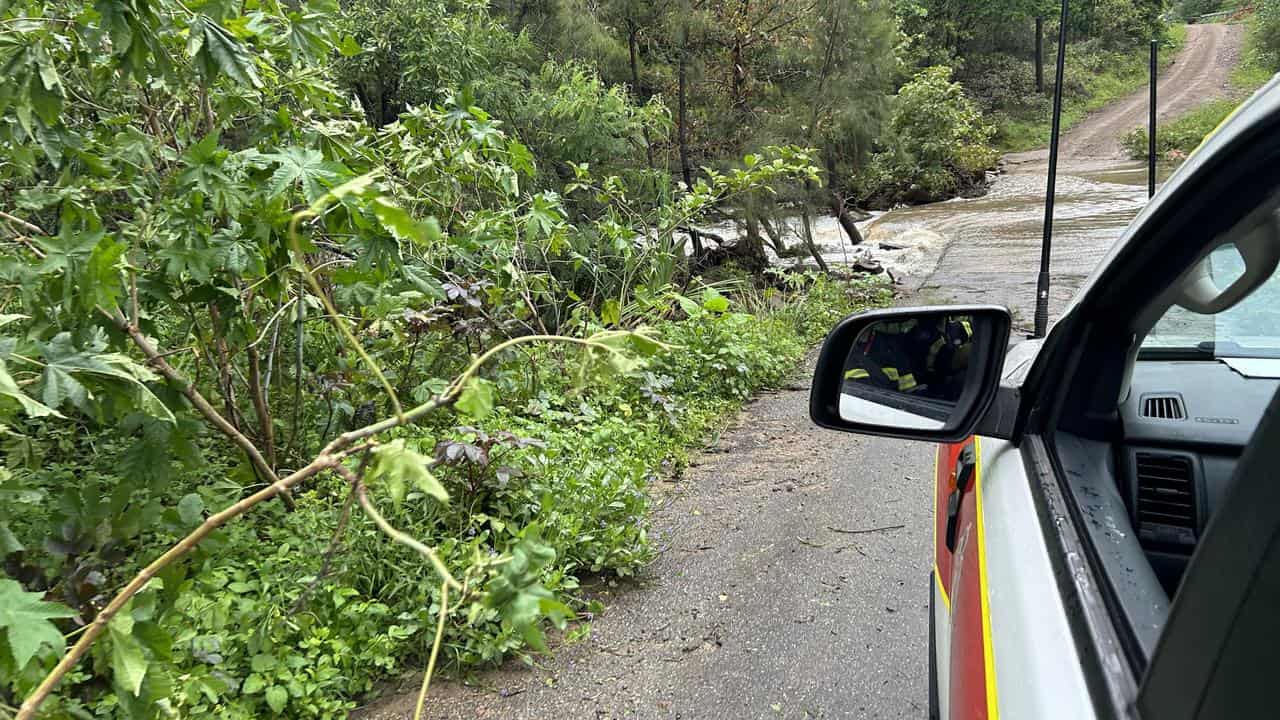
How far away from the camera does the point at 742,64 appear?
1053cm

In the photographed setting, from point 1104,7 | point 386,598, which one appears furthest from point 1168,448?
point 1104,7

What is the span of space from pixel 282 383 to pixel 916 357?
348cm

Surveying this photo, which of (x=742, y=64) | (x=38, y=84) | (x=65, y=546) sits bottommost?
(x=65, y=546)

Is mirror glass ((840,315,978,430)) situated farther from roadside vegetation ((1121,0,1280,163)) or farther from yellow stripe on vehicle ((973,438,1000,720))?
roadside vegetation ((1121,0,1280,163))

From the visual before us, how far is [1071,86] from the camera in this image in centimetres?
3634

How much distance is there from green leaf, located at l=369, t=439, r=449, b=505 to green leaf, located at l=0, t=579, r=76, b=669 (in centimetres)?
82

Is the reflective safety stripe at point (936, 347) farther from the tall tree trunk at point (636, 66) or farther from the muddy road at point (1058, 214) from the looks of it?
the tall tree trunk at point (636, 66)

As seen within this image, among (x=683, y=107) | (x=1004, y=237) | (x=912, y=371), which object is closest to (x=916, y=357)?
(x=912, y=371)

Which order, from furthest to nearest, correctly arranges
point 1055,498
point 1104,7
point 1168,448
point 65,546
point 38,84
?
point 1104,7 → point 65,546 → point 38,84 → point 1168,448 → point 1055,498

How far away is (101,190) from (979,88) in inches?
1703

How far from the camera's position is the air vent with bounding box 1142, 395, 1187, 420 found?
4.85 feet

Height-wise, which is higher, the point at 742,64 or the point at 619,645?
the point at 742,64

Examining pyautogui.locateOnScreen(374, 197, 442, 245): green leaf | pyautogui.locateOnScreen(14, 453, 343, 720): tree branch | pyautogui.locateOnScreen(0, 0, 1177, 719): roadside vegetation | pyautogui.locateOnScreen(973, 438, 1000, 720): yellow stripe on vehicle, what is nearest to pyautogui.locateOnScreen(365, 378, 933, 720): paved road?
pyautogui.locateOnScreen(0, 0, 1177, 719): roadside vegetation

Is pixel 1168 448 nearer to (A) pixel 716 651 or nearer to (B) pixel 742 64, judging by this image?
(A) pixel 716 651
